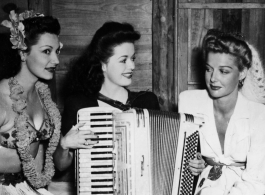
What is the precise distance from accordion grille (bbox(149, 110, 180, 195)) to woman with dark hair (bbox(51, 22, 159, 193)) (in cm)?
39

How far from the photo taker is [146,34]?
387cm

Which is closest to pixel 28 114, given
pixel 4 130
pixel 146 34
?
pixel 4 130

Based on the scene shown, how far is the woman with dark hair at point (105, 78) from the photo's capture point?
2703 millimetres

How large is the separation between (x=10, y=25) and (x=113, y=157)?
120 centimetres

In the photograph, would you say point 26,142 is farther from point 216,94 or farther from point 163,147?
point 216,94

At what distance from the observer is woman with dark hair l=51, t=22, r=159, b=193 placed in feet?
Result: 8.87

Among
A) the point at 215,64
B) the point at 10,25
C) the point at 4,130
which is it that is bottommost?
the point at 4,130

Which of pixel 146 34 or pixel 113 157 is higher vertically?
pixel 146 34

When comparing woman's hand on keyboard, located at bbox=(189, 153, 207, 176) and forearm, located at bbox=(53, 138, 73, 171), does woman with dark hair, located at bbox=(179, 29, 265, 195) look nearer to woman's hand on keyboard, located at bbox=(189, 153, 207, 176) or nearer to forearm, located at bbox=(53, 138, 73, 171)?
woman's hand on keyboard, located at bbox=(189, 153, 207, 176)

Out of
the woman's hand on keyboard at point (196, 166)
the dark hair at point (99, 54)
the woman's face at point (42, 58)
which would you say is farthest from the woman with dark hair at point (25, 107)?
the woman's hand on keyboard at point (196, 166)

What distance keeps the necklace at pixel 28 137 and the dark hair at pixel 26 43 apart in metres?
0.08

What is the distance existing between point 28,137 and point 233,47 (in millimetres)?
1610

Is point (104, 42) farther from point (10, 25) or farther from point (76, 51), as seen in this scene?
point (76, 51)

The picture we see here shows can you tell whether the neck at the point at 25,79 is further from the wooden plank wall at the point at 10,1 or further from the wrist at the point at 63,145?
the wooden plank wall at the point at 10,1
